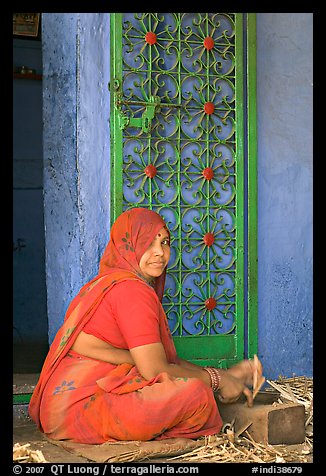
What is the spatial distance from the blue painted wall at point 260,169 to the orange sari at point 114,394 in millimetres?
682

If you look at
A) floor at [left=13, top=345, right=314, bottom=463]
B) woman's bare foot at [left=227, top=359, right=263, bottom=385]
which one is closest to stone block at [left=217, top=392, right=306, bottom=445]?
woman's bare foot at [left=227, top=359, right=263, bottom=385]

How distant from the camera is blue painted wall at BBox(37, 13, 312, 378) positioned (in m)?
4.29

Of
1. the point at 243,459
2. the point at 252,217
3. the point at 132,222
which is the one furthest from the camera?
the point at 252,217

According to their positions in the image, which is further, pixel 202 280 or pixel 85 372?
pixel 202 280

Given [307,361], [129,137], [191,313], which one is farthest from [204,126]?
[307,361]

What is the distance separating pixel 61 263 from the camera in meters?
4.43

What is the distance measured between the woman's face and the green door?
0.59m

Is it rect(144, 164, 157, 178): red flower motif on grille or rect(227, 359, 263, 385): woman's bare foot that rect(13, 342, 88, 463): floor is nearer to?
rect(227, 359, 263, 385): woman's bare foot

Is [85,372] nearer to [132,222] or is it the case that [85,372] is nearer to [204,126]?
[132,222]

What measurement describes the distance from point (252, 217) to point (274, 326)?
0.77 meters

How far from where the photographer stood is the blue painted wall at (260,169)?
429cm

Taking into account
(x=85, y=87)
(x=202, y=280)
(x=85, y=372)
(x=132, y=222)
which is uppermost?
(x=85, y=87)

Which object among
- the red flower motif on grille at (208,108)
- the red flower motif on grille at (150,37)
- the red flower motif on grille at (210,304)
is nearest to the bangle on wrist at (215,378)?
the red flower motif on grille at (210,304)

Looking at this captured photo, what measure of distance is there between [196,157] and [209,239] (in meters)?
0.55
